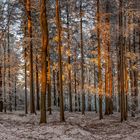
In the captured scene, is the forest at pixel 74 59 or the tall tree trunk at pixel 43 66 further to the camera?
the tall tree trunk at pixel 43 66

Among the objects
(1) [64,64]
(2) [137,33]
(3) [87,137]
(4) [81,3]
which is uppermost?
(4) [81,3]

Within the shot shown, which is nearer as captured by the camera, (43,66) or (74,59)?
(43,66)

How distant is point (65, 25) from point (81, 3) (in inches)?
198

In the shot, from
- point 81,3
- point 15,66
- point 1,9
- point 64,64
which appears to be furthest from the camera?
point 15,66

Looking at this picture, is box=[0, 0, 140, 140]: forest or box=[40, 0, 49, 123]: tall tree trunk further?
box=[40, 0, 49, 123]: tall tree trunk

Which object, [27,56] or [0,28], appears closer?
[27,56]

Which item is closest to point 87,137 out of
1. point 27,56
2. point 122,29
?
point 122,29

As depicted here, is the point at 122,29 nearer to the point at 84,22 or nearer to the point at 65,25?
the point at 84,22

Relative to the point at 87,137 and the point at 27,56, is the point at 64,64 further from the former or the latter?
the point at 87,137

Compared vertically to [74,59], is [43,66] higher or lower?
lower

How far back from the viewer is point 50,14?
92.1 ft

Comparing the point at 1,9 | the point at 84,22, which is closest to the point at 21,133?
the point at 84,22

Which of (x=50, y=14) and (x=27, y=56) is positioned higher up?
(x=50, y=14)

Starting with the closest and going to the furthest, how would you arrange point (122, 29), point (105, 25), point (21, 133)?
point (21, 133) → point (122, 29) → point (105, 25)
